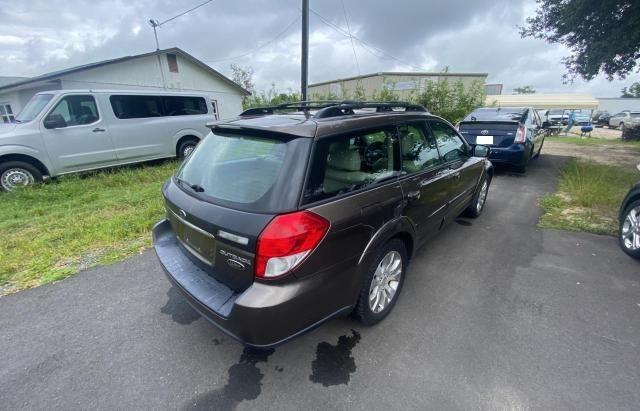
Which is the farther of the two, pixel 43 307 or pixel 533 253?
pixel 533 253

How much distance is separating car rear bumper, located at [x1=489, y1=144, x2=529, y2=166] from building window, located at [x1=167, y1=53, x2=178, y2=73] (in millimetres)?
17061

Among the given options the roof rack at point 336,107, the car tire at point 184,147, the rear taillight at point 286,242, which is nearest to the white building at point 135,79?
the car tire at point 184,147

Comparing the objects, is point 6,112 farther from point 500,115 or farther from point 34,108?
point 500,115

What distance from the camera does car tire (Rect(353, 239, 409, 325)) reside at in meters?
2.15

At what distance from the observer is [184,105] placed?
8141mm

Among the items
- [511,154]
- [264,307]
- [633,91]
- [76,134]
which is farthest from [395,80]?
[633,91]

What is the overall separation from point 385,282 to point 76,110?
290 inches

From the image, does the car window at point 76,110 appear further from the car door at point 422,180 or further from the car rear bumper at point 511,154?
the car rear bumper at point 511,154

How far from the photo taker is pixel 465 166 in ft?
11.6

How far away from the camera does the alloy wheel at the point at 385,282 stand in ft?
7.46

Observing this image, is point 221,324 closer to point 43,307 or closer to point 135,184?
point 43,307

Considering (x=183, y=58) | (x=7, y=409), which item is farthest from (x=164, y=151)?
(x=183, y=58)

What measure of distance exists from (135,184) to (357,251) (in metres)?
5.99

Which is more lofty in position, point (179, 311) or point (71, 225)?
point (71, 225)
